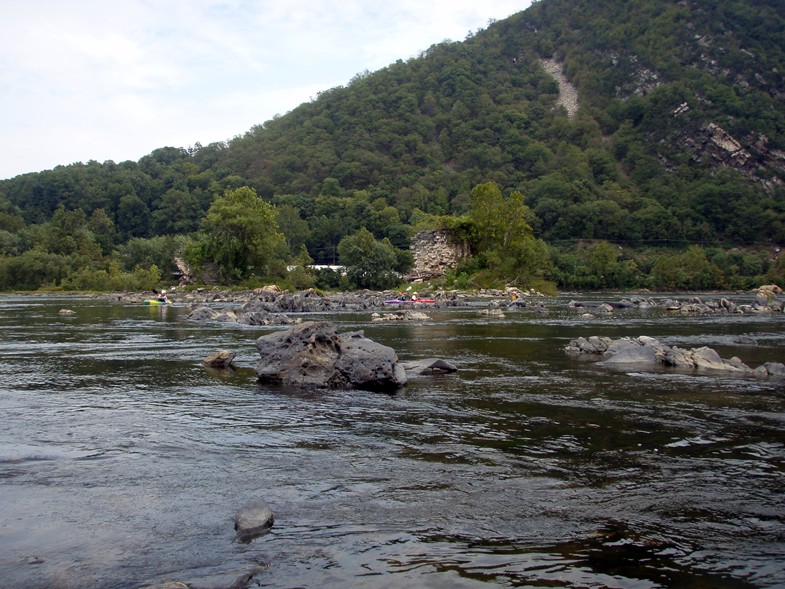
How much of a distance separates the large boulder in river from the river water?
84cm

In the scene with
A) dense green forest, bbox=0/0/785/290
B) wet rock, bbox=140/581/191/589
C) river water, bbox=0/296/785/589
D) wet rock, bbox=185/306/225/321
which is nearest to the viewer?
wet rock, bbox=140/581/191/589

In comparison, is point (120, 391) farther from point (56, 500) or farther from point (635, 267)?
point (635, 267)

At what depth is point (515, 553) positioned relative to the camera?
21.3 feet

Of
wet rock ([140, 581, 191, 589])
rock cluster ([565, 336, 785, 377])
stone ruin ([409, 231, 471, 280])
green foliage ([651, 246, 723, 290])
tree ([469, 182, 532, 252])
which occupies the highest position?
tree ([469, 182, 532, 252])

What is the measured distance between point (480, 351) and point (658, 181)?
6597 inches

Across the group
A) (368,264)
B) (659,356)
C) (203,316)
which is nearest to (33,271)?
(368,264)

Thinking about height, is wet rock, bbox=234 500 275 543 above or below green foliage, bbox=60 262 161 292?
below

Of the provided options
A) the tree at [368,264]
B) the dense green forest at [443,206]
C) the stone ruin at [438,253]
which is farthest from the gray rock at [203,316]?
the stone ruin at [438,253]

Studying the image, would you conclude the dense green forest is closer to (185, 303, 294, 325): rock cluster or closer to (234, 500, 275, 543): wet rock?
(185, 303, 294, 325): rock cluster

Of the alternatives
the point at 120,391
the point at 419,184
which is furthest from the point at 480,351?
the point at 419,184

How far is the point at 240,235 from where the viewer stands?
88250 millimetres

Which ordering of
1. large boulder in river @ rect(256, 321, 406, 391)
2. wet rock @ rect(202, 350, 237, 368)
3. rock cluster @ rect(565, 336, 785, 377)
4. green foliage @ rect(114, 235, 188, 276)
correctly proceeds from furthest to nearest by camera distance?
green foliage @ rect(114, 235, 188, 276) → wet rock @ rect(202, 350, 237, 368) → rock cluster @ rect(565, 336, 785, 377) → large boulder in river @ rect(256, 321, 406, 391)

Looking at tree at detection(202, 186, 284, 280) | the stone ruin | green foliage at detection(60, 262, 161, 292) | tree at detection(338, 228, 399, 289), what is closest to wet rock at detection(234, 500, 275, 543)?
tree at detection(202, 186, 284, 280)

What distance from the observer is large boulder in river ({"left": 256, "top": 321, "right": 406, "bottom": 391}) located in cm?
1664
